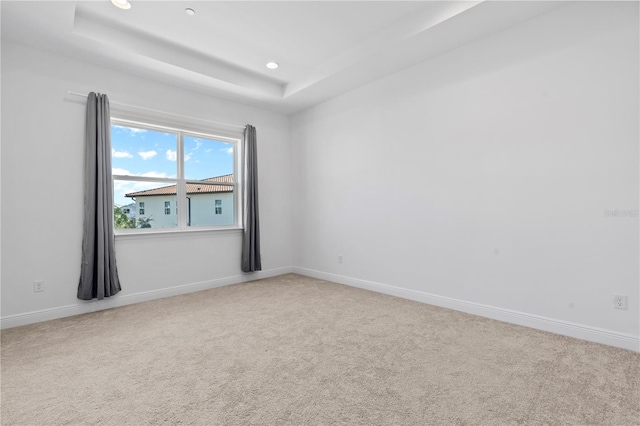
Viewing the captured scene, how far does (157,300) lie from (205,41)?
3006 mm

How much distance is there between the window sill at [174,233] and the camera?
371cm

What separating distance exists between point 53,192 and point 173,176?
1276mm

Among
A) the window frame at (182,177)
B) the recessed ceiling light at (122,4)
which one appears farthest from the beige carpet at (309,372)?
the recessed ceiling light at (122,4)

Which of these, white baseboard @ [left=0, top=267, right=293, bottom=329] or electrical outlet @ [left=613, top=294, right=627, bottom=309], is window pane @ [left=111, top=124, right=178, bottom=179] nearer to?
white baseboard @ [left=0, top=267, right=293, bottom=329]

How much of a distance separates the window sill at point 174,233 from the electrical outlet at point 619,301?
13.6 feet

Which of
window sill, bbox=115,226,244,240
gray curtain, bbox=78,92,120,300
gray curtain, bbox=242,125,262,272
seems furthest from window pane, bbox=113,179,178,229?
gray curtain, bbox=242,125,262,272

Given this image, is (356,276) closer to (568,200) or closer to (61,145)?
(568,200)

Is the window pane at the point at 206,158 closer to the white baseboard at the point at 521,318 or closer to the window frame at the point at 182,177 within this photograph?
the window frame at the point at 182,177

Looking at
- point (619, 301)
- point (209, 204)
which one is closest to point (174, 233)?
point (209, 204)

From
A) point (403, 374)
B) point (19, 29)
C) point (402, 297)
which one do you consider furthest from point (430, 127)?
point (19, 29)

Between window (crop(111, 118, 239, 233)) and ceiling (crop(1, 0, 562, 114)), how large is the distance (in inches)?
28.8

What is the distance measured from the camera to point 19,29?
2.82 metres

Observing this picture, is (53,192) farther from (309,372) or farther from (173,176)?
(309,372)

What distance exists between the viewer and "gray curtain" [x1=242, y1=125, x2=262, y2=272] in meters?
4.67
